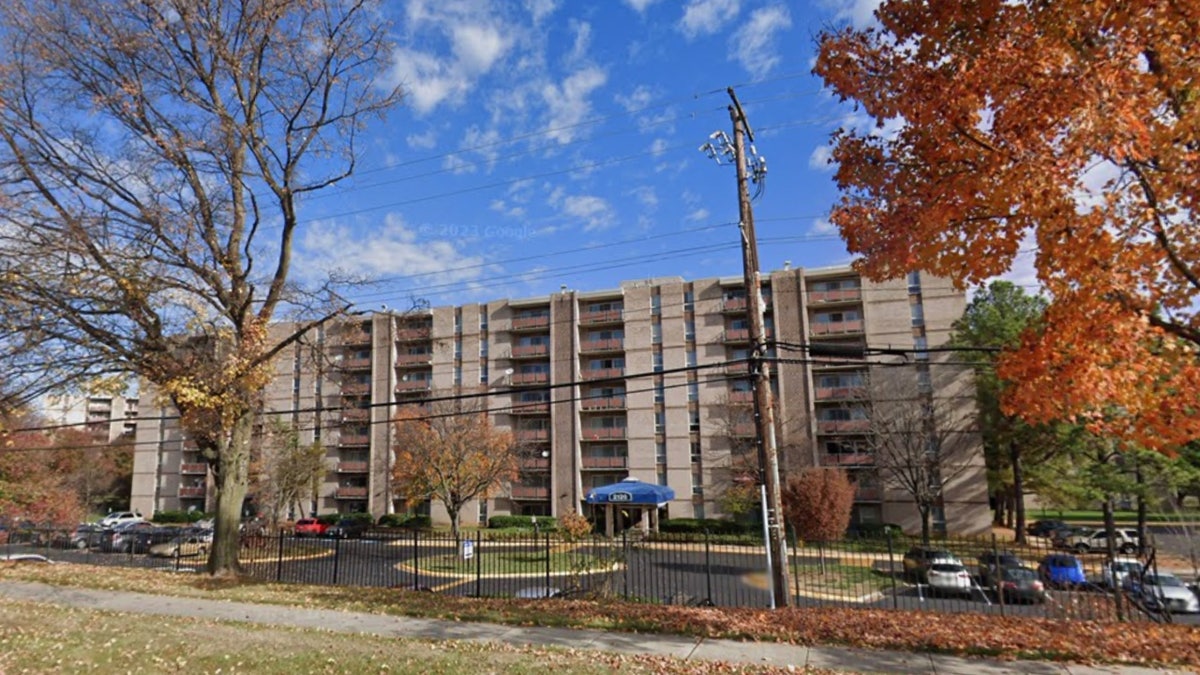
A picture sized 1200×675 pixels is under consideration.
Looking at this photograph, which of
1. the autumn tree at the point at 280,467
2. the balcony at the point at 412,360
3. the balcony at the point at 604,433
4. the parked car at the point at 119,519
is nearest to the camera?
the autumn tree at the point at 280,467

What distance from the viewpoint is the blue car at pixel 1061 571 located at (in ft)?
50.6

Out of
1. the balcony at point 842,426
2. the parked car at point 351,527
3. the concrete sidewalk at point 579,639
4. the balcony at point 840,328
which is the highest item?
the balcony at point 840,328

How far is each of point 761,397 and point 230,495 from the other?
13342mm

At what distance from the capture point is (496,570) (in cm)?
2427

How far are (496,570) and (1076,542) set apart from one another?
3363 cm

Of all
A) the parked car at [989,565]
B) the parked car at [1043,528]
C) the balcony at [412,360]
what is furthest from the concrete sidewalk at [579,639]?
the parked car at [1043,528]

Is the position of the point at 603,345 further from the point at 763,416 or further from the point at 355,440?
the point at 763,416

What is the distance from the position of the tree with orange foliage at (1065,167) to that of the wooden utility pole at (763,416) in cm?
512

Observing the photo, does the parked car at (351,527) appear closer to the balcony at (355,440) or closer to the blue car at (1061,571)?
the balcony at (355,440)

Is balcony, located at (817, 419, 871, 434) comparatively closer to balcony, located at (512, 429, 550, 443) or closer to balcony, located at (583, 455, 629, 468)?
balcony, located at (583, 455, 629, 468)

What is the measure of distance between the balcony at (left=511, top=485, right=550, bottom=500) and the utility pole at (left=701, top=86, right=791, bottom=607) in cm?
3925

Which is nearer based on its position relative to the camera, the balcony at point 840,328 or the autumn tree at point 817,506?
the autumn tree at point 817,506

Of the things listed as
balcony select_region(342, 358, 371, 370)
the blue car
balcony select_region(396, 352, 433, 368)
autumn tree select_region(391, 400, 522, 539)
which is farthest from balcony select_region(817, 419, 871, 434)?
balcony select_region(342, 358, 371, 370)

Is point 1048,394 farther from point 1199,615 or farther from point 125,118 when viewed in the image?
point 125,118
